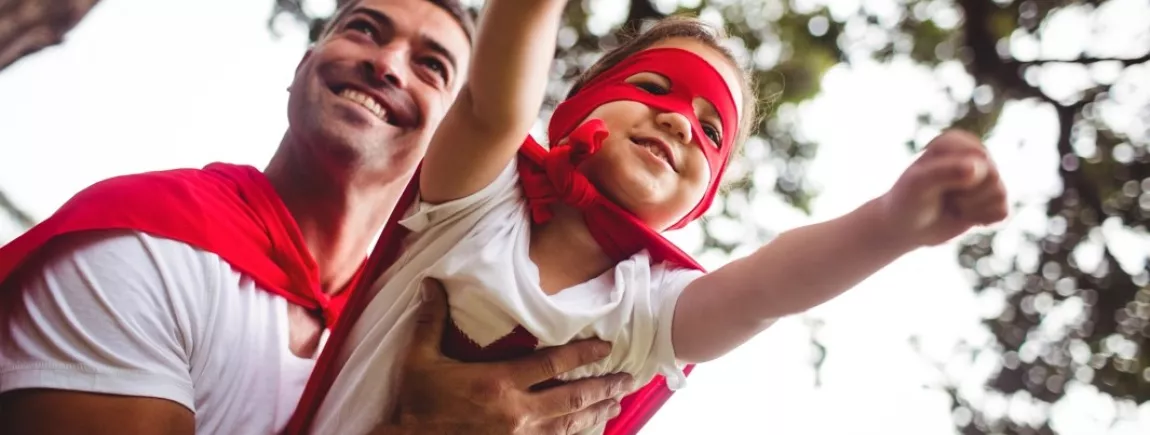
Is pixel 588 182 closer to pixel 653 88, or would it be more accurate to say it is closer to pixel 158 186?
pixel 653 88

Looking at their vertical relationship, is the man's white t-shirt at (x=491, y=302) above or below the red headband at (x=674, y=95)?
below

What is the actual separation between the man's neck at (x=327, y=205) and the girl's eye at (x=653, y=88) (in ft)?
2.21

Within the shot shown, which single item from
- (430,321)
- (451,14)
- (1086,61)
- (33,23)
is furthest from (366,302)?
(1086,61)

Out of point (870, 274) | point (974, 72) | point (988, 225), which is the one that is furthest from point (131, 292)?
point (974, 72)

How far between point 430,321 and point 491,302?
11cm

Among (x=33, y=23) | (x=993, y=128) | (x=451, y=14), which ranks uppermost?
(x=33, y=23)

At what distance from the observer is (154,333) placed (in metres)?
1.09

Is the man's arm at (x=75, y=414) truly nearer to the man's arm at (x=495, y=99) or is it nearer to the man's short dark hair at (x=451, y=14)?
the man's arm at (x=495, y=99)

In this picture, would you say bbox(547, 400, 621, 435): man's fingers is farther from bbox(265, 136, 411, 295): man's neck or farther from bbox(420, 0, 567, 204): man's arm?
bbox(265, 136, 411, 295): man's neck

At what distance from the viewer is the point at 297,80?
5.35 ft

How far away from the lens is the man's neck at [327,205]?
1545 mm

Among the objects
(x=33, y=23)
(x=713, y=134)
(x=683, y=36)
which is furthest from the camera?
(x=33, y=23)

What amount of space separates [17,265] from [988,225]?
115 centimetres

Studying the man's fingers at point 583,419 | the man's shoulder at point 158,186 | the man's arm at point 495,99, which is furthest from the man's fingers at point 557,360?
the man's shoulder at point 158,186
